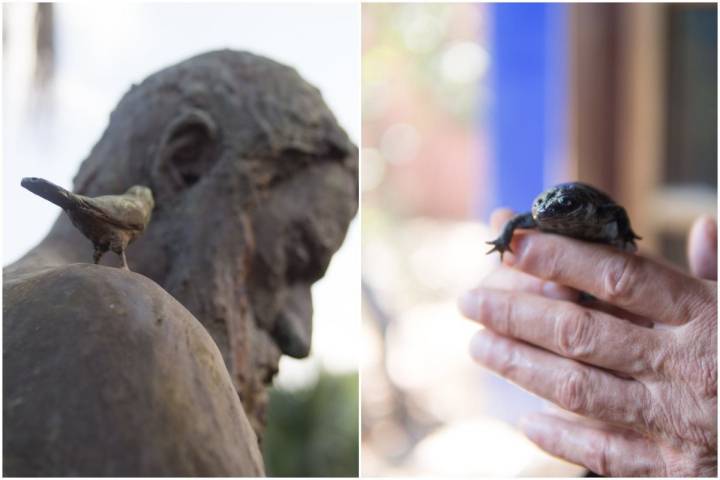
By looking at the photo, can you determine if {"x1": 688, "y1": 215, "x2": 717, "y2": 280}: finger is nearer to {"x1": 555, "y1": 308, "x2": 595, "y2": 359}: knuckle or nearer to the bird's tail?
{"x1": 555, "y1": 308, "x2": 595, "y2": 359}: knuckle

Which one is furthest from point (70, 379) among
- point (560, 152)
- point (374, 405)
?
point (374, 405)

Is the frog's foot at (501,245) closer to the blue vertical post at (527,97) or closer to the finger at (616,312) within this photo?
the finger at (616,312)

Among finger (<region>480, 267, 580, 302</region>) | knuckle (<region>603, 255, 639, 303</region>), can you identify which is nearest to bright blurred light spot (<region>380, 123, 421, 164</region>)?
finger (<region>480, 267, 580, 302</region>)

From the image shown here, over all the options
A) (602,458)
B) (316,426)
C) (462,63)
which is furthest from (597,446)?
(462,63)

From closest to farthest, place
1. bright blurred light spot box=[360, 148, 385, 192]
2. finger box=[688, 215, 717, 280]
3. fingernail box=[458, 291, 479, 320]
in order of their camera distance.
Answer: fingernail box=[458, 291, 479, 320]
finger box=[688, 215, 717, 280]
bright blurred light spot box=[360, 148, 385, 192]

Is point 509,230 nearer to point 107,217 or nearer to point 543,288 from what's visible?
point 543,288
